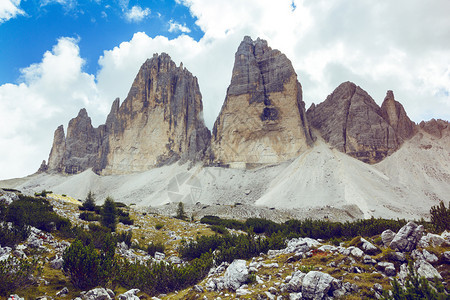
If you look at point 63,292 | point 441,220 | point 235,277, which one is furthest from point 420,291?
point 63,292

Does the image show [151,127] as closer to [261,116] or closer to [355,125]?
[261,116]

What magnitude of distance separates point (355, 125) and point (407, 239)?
10811 centimetres

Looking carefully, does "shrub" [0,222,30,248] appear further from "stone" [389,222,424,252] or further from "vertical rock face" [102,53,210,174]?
"vertical rock face" [102,53,210,174]

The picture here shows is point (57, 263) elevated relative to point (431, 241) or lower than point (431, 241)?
lower

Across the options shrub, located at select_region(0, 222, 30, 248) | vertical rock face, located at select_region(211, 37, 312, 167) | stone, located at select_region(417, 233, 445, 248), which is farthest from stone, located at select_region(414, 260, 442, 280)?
vertical rock face, located at select_region(211, 37, 312, 167)

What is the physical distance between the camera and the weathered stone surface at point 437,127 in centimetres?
10444

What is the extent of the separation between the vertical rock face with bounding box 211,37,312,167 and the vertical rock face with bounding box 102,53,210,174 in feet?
59.5

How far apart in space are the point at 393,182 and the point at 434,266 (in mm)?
86746

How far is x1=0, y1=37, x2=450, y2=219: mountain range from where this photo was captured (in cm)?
7234

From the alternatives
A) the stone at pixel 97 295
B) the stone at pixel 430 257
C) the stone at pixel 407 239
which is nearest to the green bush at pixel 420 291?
the stone at pixel 430 257

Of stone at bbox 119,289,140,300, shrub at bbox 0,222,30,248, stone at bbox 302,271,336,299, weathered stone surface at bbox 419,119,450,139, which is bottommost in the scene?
stone at bbox 119,289,140,300

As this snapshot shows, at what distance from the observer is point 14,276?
9562 millimetres

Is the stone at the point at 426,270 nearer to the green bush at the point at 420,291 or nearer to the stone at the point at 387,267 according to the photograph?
the green bush at the point at 420,291

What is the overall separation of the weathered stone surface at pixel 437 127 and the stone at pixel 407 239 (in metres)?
122
